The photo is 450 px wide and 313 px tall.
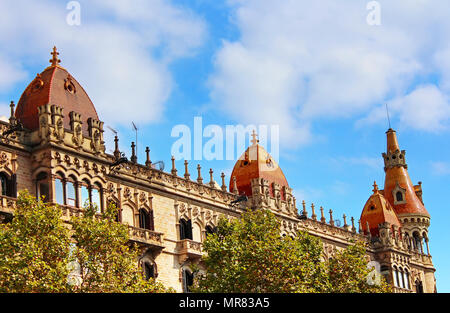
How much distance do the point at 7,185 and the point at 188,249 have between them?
1486cm

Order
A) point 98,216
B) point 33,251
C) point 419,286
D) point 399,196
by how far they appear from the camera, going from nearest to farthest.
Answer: point 33,251, point 98,216, point 419,286, point 399,196

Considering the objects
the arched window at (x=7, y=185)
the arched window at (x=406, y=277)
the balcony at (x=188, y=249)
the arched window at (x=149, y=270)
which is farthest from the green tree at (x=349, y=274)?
the arched window at (x=406, y=277)

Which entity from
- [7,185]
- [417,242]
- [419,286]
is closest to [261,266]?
[7,185]

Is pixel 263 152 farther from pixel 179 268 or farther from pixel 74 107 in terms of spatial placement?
pixel 74 107

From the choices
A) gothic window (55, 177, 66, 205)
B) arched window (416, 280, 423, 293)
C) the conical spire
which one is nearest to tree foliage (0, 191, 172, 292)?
gothic window (55, 177, 66, 205)

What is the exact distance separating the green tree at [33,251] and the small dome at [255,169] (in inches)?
1240

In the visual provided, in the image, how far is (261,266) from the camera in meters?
43.3

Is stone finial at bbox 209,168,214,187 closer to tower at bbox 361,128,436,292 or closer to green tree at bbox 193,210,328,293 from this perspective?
green tree at bbox 193,210,328,293

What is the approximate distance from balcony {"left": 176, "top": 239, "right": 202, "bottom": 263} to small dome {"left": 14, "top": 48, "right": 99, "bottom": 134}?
439 inches

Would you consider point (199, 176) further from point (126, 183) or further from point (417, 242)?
point (417, 242)

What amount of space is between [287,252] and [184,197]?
48.4ft
